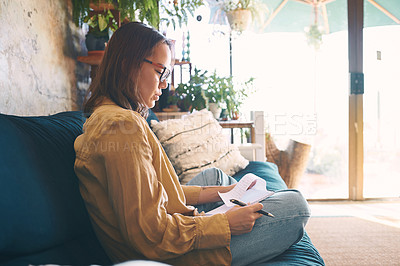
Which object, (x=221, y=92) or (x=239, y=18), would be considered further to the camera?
(x=239, y=18)

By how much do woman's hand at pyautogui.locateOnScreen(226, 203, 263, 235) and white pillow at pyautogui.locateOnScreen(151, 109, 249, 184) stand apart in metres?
1.00

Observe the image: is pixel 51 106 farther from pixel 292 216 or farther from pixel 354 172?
pixel 354 172

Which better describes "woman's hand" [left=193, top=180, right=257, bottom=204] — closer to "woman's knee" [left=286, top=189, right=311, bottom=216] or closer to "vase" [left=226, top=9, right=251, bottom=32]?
"woman's knee" [left=286, top=189, right=311, bottom=216]

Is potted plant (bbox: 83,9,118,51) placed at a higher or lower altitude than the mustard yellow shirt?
higher

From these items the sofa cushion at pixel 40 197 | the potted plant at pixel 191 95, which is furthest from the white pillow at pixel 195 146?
the sofa cushion at pixel 40 197

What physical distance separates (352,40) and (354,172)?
133 centimetres

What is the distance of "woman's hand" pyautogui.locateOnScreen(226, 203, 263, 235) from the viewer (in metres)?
0.95

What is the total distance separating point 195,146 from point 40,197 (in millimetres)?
1299

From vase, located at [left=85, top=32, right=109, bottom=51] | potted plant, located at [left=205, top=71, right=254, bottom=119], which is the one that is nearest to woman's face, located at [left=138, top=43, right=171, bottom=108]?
vase, located at [left=85, top=32, right=109, bottom=51]

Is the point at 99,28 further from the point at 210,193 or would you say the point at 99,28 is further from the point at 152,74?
the point at 210,193

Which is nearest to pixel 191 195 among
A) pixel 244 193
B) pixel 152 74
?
pixel 244 193

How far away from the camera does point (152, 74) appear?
3.60 ft

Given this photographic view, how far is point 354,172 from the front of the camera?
3.47 metres

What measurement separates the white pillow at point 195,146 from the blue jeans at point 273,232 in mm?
937
